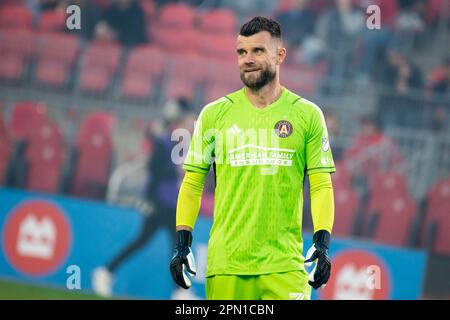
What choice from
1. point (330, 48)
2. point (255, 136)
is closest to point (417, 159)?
point (330, 48)

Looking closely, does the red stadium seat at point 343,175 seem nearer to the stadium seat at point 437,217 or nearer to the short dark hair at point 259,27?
the stadium seat at point 437,217

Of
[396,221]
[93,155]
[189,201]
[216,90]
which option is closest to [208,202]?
[216,90]

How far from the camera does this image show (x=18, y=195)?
12727 millimetres

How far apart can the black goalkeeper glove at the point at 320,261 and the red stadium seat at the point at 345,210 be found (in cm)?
679

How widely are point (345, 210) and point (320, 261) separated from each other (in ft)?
23.0

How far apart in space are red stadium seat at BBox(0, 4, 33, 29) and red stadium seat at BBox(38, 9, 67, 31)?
0.18 metres

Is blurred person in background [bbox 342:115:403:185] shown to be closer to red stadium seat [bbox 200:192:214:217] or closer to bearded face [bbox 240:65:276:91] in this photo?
red stadium seat [bbox 200:192:214:217]

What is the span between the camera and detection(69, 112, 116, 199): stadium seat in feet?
42.3

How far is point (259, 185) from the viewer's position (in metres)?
5.85

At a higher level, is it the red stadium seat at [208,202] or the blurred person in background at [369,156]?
the blurred person in background at [369,156]

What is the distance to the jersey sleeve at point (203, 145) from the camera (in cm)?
599

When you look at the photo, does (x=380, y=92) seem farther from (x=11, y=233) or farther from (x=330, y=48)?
(x=11, y=233)

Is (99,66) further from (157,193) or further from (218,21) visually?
(157,193)

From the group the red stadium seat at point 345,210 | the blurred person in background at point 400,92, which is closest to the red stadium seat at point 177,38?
the blurred person in background at point 400,92
